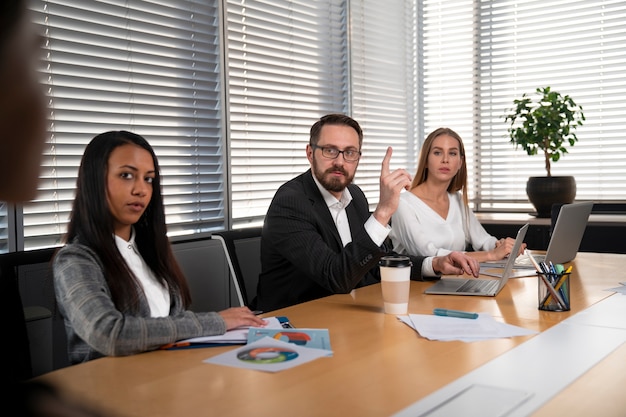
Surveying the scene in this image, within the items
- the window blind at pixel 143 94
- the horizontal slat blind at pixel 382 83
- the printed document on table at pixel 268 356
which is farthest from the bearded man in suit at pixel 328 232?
the horizontal slat blind at pixel 382 83

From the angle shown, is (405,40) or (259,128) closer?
(259,128)

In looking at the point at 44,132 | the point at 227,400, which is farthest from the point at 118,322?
the point at 44,132

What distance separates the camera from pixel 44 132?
0.31 m

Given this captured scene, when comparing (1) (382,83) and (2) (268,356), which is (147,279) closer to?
(2) (268,356)

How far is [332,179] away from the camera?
2.49m

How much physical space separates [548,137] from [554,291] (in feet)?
8.09

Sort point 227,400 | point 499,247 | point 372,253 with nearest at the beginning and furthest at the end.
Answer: point 227,400
point 372,253
point 499,247

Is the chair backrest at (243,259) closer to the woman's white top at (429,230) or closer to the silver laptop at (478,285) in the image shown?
the silver laptop at (478,285)

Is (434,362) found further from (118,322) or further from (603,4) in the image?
(603,4)

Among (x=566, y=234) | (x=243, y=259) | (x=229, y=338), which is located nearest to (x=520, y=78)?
(x=566, y=234)

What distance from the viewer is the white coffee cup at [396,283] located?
5.78 feet

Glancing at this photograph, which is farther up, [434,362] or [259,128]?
[259,128]

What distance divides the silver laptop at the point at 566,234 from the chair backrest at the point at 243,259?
984mm

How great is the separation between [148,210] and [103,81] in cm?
123
